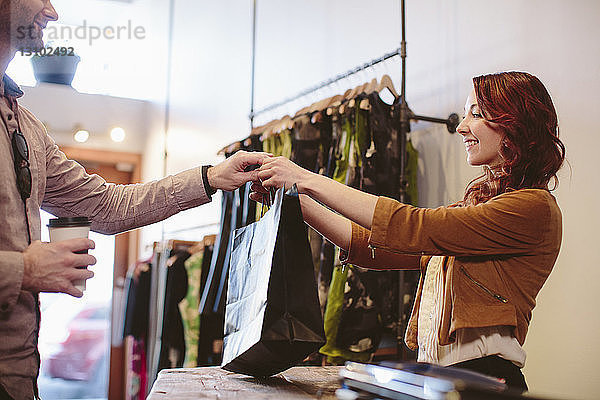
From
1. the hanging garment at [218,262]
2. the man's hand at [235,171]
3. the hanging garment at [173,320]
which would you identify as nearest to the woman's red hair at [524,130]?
the man's hand at [235,171]

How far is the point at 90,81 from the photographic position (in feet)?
19.5

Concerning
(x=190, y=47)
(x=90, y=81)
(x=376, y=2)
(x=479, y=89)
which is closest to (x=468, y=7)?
(x=376, y=2)

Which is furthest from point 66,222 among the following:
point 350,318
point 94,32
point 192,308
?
point 94,32

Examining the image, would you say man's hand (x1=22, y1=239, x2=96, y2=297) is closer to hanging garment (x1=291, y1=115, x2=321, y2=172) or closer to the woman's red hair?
the woman's red hair

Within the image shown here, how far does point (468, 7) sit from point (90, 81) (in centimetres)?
440

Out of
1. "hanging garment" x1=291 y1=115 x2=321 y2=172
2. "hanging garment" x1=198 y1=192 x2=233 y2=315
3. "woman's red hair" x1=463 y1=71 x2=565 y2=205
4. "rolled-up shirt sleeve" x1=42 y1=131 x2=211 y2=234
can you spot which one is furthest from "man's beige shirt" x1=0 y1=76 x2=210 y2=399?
"hanging garment" x1=198 y1=192 x2=233 y2=315

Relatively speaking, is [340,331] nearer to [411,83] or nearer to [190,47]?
[411,83]

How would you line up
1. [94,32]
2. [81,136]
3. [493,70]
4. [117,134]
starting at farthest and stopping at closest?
1. [117,134]
2. [81,136]
3. [94,32]
4. [493,70]

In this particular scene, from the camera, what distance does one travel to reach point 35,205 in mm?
1474

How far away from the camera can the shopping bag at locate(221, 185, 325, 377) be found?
1.22 m

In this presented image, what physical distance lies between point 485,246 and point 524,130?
30 cm

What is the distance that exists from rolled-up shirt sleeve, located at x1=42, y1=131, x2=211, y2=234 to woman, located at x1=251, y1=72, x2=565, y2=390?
298mm

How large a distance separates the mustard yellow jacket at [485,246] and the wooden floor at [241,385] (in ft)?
1.00

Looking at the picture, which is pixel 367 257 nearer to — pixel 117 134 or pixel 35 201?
pixel 35 201
